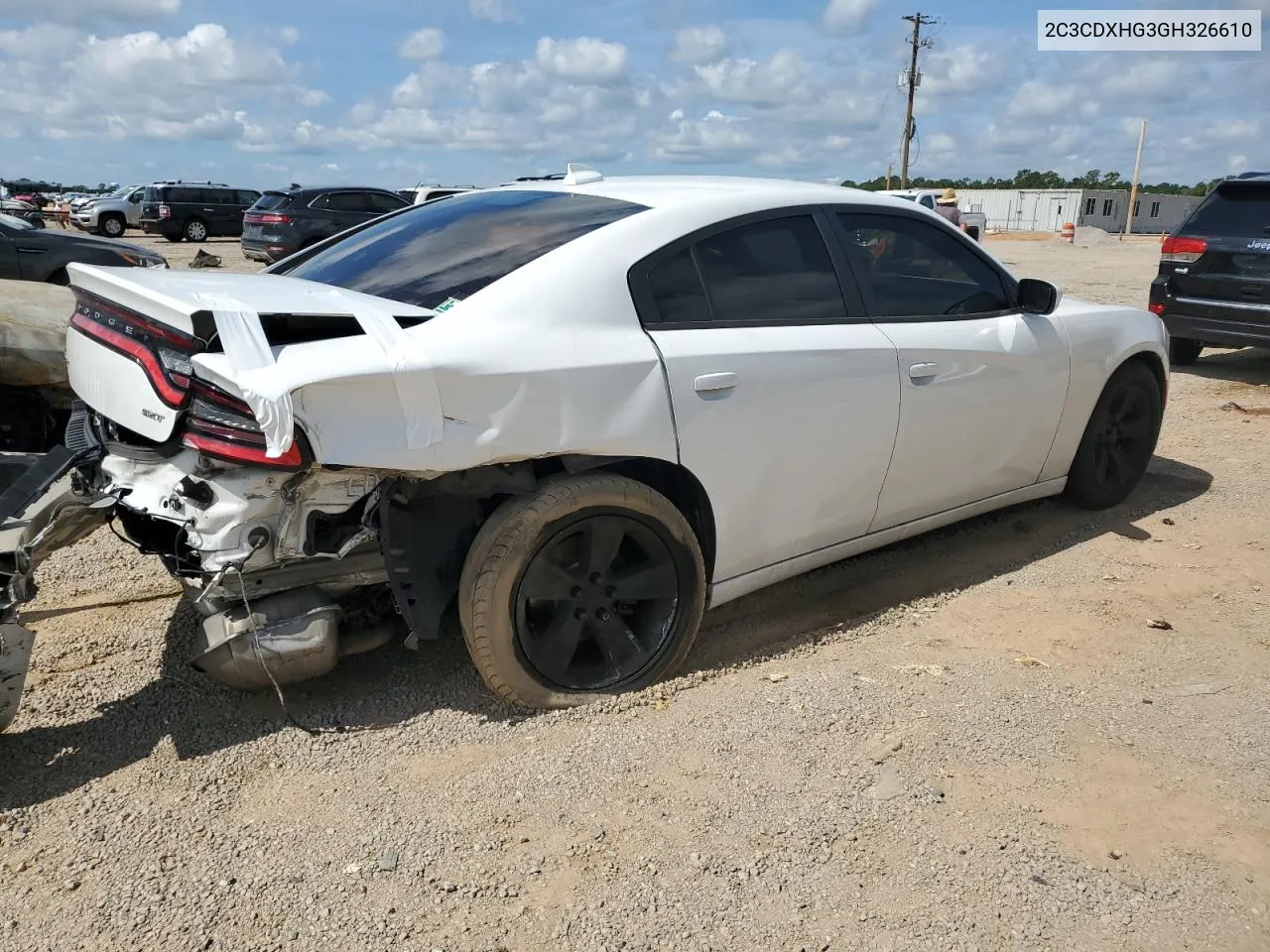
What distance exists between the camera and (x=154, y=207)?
1128 inches

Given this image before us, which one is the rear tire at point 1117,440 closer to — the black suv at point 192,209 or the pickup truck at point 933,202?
the pickup truck at point 933,202

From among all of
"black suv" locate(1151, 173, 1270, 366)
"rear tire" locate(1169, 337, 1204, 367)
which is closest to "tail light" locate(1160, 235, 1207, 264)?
"black suv" locate(1151, 173, 1270, 366)

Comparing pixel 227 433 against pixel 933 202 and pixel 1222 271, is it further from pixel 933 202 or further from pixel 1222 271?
pixel 933 202

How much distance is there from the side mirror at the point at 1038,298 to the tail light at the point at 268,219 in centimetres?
1843

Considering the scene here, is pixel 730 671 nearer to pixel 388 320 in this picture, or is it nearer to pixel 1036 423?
pixel 388 320

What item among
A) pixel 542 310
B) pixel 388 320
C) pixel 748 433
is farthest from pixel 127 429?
pixel 748 433

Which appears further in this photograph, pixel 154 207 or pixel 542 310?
pixel 154 207

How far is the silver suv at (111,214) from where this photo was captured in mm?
30797

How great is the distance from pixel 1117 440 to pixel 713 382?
2974mm

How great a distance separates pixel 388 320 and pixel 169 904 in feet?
5.05

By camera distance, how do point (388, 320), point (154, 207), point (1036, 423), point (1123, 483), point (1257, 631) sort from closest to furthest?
1. point (388, 320)
2. point (1257, 631)
3. point (1036, 423)
4. point (1123, 483)
5. point (154, 207)

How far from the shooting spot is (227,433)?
2.49 m

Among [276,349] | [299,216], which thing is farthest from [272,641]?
[299,216]

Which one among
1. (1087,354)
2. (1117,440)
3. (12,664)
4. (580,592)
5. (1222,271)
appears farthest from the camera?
(1222,271)
